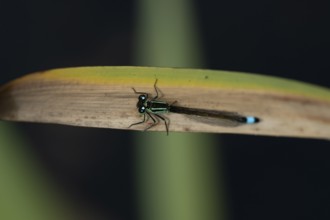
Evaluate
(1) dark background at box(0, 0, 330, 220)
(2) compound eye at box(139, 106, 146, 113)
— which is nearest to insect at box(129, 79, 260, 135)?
(2) compound eye at box(139, 106, 146, 113)

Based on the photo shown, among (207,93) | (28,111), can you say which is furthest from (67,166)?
(207,93)

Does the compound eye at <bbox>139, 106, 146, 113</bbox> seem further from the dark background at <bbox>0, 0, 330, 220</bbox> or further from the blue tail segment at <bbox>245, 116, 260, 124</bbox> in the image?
the dark background at <bbox>0, 0, 330, 220</bbox>

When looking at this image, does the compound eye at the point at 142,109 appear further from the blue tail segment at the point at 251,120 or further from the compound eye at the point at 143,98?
the blue tail segment at the point at 251,120

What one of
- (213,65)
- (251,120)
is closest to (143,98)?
(251,120)

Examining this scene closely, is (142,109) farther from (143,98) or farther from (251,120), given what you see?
(251,120)

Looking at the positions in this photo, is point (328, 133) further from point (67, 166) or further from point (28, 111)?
point (67, 166)
